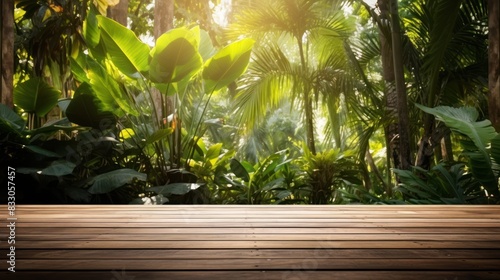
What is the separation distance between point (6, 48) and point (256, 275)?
430 centimetres

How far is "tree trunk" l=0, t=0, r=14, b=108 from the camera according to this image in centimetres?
476

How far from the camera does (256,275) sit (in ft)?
4.21

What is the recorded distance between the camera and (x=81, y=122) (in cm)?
484

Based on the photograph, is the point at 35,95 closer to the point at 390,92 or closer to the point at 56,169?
the point at 56,169

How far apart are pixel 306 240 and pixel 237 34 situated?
18.5 ft

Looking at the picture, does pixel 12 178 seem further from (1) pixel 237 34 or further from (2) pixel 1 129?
(1) pixel 237 34

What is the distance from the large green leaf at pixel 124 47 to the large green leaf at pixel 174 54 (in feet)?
0.52

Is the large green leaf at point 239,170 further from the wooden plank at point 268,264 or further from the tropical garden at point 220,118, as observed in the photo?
the wooden plank at point 268,264

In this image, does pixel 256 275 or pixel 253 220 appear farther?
pixel 253 220

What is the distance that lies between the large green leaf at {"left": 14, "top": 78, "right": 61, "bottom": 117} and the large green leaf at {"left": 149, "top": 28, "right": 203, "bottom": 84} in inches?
43.7

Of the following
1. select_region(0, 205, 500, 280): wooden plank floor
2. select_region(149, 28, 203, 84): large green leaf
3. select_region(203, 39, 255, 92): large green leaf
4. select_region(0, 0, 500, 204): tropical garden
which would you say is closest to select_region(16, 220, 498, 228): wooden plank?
select_region(0, 205, 500, 280): wooden plank floor

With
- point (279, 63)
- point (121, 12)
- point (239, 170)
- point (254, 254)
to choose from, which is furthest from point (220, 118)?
point (254, 254)

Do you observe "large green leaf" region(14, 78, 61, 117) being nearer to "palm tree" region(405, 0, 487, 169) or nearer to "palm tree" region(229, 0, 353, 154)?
"palm tree" region(229, 0, 353, 154)

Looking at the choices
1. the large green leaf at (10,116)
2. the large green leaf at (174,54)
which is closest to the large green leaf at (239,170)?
the large green leaf at (174,54)
